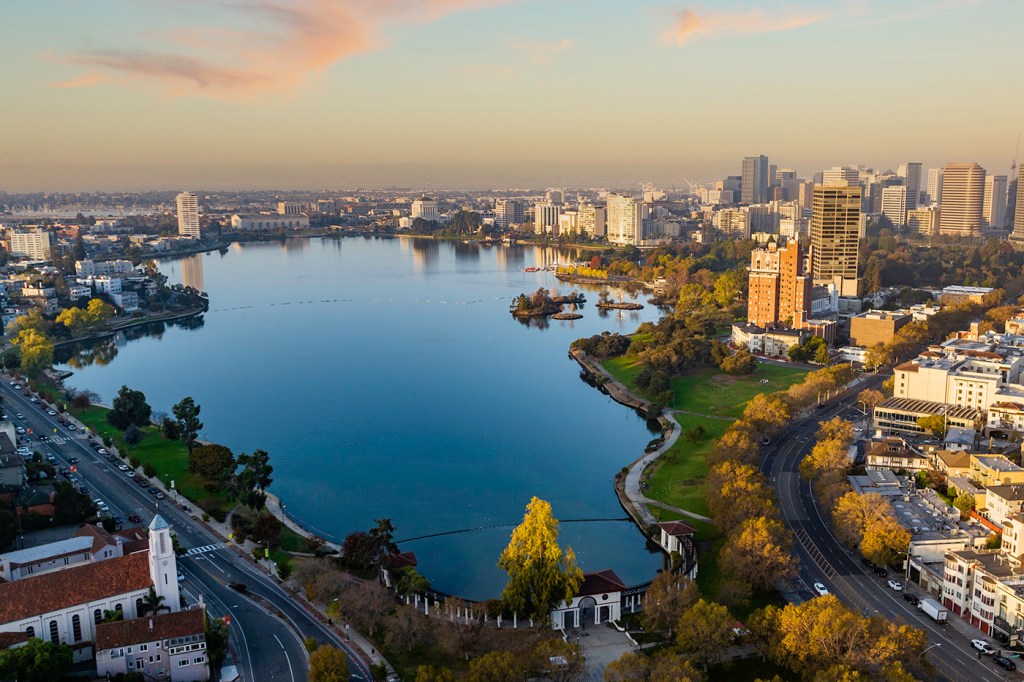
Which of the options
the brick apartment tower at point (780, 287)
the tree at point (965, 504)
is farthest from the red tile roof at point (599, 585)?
the brick apartment tower at point (780, 287)

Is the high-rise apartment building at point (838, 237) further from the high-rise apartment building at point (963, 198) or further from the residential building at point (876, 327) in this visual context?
the high-rise apartment building at point (963, 198)

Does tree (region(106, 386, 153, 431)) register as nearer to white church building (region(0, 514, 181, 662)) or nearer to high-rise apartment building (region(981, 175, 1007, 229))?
white church building (region(0, 514, 181, 662))

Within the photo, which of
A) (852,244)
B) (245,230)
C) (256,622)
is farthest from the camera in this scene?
(245,230)

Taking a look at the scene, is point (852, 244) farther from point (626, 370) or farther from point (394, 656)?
point (394, 656)

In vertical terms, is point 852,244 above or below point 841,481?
above

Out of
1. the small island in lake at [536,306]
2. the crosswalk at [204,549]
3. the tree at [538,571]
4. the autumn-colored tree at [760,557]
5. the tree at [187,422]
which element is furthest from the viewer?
the small island in lake at [536,306]

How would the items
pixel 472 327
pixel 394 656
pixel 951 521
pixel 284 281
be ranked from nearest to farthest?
pixel 394 656 < pixel 951 521 < pixel 472 327 < pixel 284 281

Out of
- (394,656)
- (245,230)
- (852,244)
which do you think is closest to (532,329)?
(852,244)
